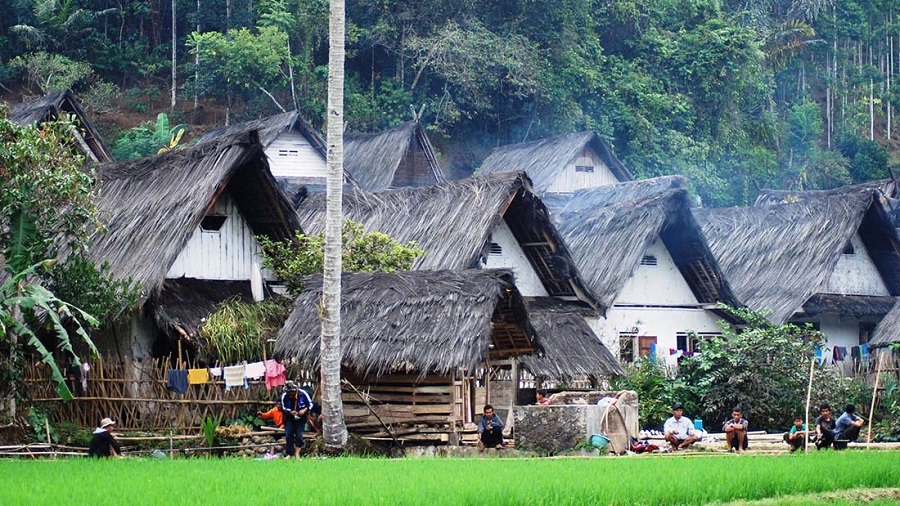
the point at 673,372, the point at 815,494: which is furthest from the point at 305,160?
the point at 815,494

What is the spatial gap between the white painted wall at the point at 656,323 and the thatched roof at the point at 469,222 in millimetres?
2144

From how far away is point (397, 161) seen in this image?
40.7 m

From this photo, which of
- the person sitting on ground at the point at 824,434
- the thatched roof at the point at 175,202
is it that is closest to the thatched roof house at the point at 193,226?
the thatched roof at the point at 175,202

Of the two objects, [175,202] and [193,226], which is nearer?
[193,226]

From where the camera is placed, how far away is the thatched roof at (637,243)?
29641 millimetres

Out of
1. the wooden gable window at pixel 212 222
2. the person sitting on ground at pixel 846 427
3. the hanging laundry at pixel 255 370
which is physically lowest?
the person sitting on ground at pixel 846 427

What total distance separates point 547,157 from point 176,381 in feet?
75.6

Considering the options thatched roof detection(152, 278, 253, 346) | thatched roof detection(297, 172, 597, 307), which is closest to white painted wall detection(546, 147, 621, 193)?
thatched roof detection(297, 172, 597, 307)

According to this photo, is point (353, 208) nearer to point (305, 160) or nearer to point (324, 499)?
point (305, 160)

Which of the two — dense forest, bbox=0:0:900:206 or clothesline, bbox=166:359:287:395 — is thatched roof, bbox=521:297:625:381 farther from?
dense forest, bbox=0:0:900:206

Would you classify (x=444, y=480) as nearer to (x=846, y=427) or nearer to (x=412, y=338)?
(x=412, y=338)

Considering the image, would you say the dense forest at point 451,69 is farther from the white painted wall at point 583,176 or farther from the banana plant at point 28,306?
the banana plant at point 28,306

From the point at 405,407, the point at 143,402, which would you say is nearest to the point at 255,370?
the point at 143,402

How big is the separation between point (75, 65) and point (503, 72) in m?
14.7
